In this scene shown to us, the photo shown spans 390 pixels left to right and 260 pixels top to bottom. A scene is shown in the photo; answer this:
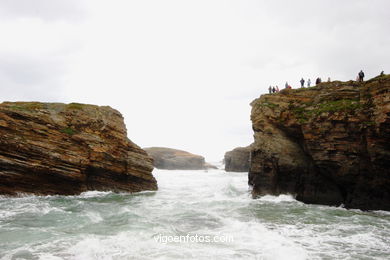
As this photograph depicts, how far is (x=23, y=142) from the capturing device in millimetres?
19219

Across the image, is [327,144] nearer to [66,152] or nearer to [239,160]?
[66,152]

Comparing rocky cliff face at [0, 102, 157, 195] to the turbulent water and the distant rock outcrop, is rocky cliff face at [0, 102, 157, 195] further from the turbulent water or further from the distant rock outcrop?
the distant rock outcrop

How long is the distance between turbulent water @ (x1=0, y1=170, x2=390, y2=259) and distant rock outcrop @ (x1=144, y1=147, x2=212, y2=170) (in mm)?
58839

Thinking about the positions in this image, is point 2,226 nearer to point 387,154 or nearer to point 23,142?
point 23,142

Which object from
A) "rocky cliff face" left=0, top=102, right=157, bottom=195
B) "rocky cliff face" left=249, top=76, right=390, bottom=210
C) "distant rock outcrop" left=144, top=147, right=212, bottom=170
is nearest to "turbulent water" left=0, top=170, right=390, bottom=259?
"rocky cliff face" left=0, top=102, right=157, bottom=195

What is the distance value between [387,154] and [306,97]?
754 centimetres

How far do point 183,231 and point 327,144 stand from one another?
12870 millimetres

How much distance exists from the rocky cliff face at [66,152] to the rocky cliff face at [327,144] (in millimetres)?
10855

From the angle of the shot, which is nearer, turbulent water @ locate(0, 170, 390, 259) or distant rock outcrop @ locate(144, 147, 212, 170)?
turbulent water @ locate(0, 170, 390, 259)

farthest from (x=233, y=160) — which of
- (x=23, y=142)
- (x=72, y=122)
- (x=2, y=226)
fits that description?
(x=2, y=226)

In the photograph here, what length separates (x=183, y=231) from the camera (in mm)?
12203

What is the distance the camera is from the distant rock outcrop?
77812mm

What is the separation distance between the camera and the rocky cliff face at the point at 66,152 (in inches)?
743

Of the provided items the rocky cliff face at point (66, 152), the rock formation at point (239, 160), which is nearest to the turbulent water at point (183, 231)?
the rocky cliff face at point (66, 152)
